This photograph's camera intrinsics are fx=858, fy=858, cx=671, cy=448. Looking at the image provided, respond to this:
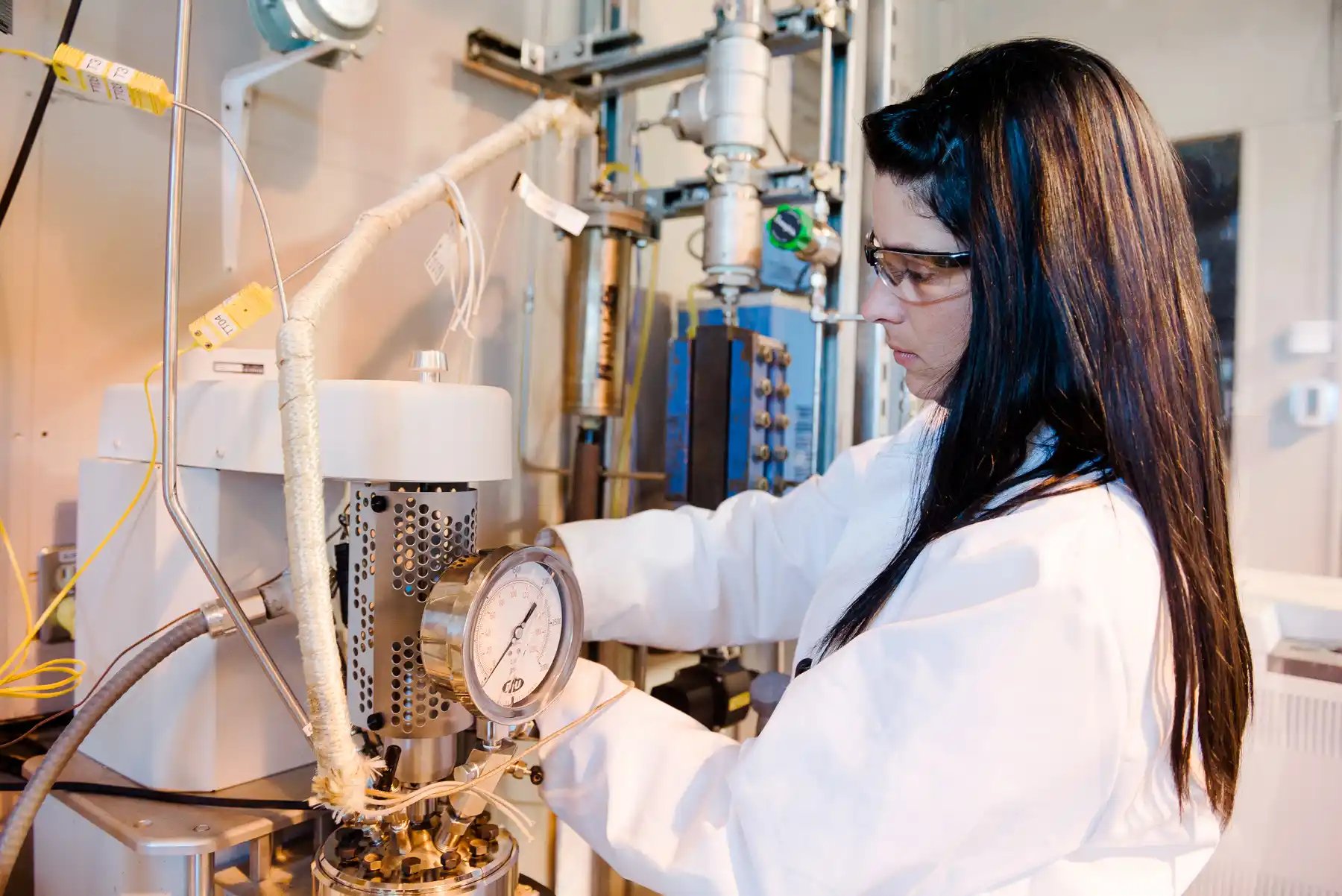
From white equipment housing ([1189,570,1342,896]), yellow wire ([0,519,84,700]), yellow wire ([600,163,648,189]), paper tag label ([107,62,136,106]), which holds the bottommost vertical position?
white equipment housing ([1189,570,1342,896])

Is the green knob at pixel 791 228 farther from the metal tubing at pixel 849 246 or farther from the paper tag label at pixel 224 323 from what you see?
the paper tag label at pixel 224 323

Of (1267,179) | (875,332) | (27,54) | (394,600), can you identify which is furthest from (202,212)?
(1267,179)

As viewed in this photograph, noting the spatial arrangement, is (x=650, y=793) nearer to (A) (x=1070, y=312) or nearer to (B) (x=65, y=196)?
(A) (x=1070, y=312)

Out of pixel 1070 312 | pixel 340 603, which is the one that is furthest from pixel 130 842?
Answer: pixel 1070 312

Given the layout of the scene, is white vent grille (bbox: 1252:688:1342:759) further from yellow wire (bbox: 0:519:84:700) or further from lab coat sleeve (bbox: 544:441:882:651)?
yellow wire (bbox: 0:519:84:700)

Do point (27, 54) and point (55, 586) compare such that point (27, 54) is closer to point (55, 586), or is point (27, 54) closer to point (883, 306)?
point (55, 586)

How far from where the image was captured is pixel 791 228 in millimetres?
1170

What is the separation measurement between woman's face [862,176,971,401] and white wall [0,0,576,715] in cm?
67

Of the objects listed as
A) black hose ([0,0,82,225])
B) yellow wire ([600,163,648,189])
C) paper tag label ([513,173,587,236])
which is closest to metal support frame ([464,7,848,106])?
yellow wire ([600,163,648,189])

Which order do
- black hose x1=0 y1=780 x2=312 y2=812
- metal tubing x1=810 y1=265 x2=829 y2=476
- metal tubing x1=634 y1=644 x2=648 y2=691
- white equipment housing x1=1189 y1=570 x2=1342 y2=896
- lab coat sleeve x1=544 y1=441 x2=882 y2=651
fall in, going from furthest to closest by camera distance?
metal tubing x1=634 y1=644 x2=648 y2=691 < metal tubing x1=810 y1=265 x2=829 y2=476 < white equipment housing x1=1189 y1=570 x2=1342 y2=896 < lab coat sleeve x1=544 y1=441 x2=882 y2=651 < black hose x1=0 y1=780 x2=312 y2=812

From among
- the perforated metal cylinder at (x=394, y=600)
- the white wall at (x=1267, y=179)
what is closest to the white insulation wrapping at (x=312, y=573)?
the perforated metal cylinder at (x=394, y=600)

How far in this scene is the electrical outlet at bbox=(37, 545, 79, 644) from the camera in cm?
94

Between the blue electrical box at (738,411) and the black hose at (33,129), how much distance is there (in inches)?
31.7

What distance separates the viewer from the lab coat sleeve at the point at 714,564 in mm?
979
